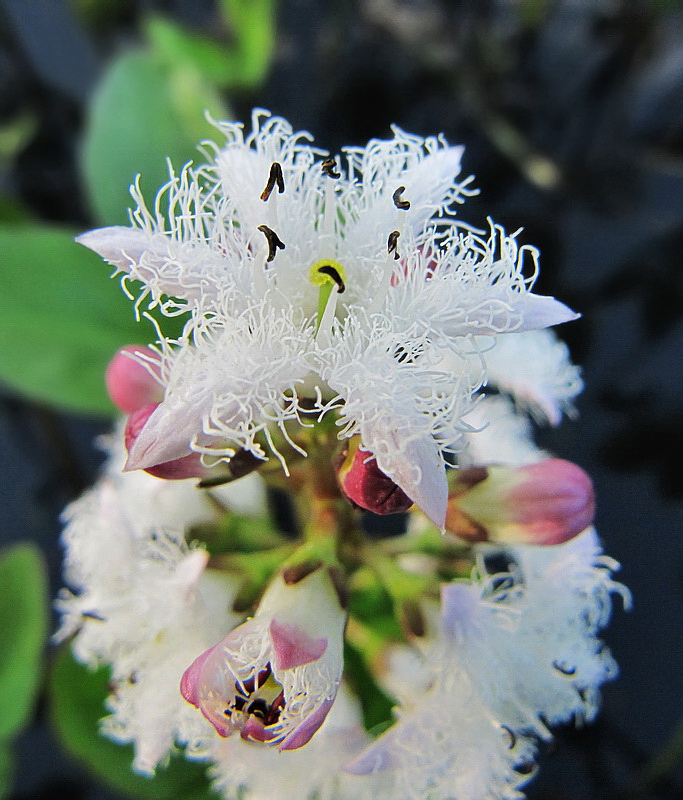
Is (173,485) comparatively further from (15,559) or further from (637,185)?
(637,185)

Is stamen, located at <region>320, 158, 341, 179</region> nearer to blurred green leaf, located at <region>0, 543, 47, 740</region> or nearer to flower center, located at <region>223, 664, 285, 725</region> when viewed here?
flower center, located at <region>223, 664, 285, 725</region>

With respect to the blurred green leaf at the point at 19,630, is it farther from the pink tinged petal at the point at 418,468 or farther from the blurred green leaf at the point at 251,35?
the blurred green leaf at the point at 251,35

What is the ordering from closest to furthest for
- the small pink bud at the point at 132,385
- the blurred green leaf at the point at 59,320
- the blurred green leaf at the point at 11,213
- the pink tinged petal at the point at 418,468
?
Answer: 1. the pink tinged petal at the point at 418,468
2. the small pink bud at the point at 132,385
3. the blurred green leaf at the point at 59,320
4. the blurred green leaf at the point at 11,213

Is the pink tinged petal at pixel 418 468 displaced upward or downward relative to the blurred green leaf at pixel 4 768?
upward

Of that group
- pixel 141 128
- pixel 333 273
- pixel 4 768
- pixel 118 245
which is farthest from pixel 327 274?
pixel 4 768

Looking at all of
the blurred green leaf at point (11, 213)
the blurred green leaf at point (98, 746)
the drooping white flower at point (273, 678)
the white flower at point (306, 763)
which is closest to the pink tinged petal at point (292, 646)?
the drooping white flower at point (273, 678)

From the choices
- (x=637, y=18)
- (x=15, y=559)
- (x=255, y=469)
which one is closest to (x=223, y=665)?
(x=255, y=469)
